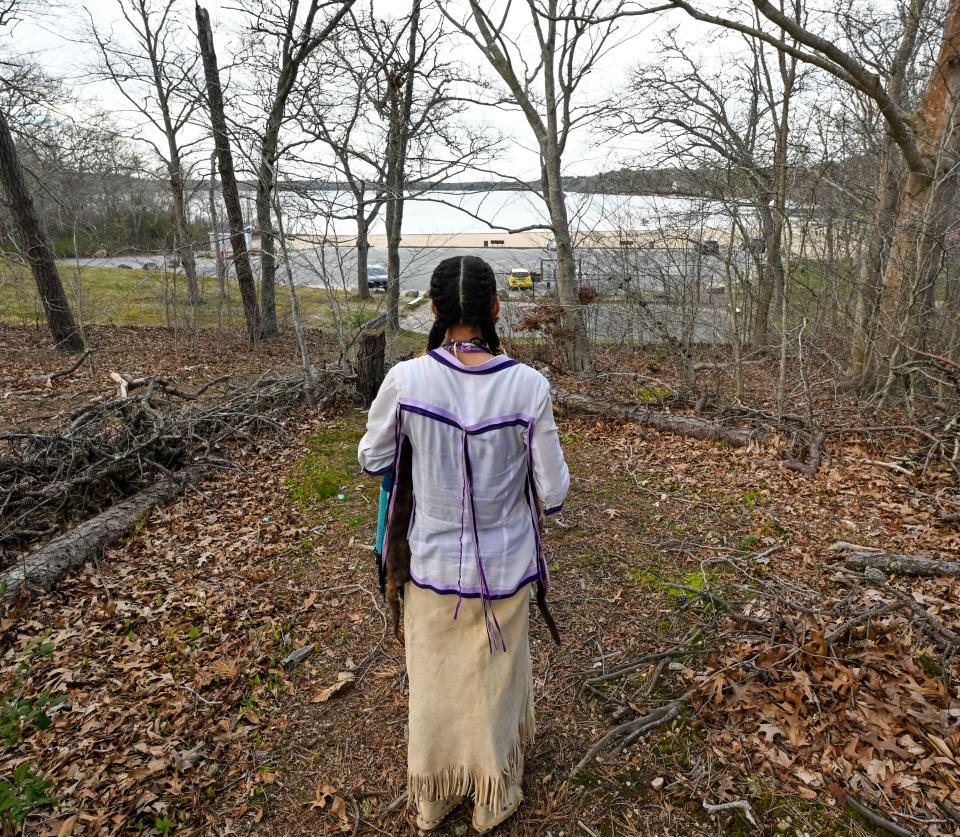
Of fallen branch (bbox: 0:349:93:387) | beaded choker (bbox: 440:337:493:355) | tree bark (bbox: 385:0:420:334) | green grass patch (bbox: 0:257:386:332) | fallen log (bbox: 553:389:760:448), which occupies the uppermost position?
tree bark (bbox: 385:0:420:334)

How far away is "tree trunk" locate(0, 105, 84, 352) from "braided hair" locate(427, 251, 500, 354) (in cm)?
1075

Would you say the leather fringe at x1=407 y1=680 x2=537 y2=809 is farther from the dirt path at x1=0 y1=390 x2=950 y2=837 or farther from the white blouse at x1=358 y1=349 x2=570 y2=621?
the white blouse at x1=358 y1=349 x2=570 y2=621

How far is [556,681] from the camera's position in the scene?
10.1 feet

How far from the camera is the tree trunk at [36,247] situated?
10.1 meters

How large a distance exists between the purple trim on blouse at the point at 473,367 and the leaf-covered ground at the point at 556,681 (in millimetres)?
1583

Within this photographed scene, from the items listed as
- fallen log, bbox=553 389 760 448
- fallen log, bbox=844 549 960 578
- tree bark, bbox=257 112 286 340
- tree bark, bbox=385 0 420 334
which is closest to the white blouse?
fallen log, bbox=844 549 960 578

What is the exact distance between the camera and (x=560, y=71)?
10.5m

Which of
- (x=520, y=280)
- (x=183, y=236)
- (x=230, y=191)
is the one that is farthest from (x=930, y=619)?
(x=183, y=236)

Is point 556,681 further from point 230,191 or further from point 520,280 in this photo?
point 230,191

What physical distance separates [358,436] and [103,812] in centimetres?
489

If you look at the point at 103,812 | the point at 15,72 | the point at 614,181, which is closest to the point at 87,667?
the point at 103,812

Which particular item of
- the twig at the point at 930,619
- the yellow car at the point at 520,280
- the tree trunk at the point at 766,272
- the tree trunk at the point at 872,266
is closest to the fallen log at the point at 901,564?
the twig at the point at 930,619

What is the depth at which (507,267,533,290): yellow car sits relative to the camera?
38.6 ft

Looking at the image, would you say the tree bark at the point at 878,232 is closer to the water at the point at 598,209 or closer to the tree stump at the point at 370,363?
the water at the point at 598,209
